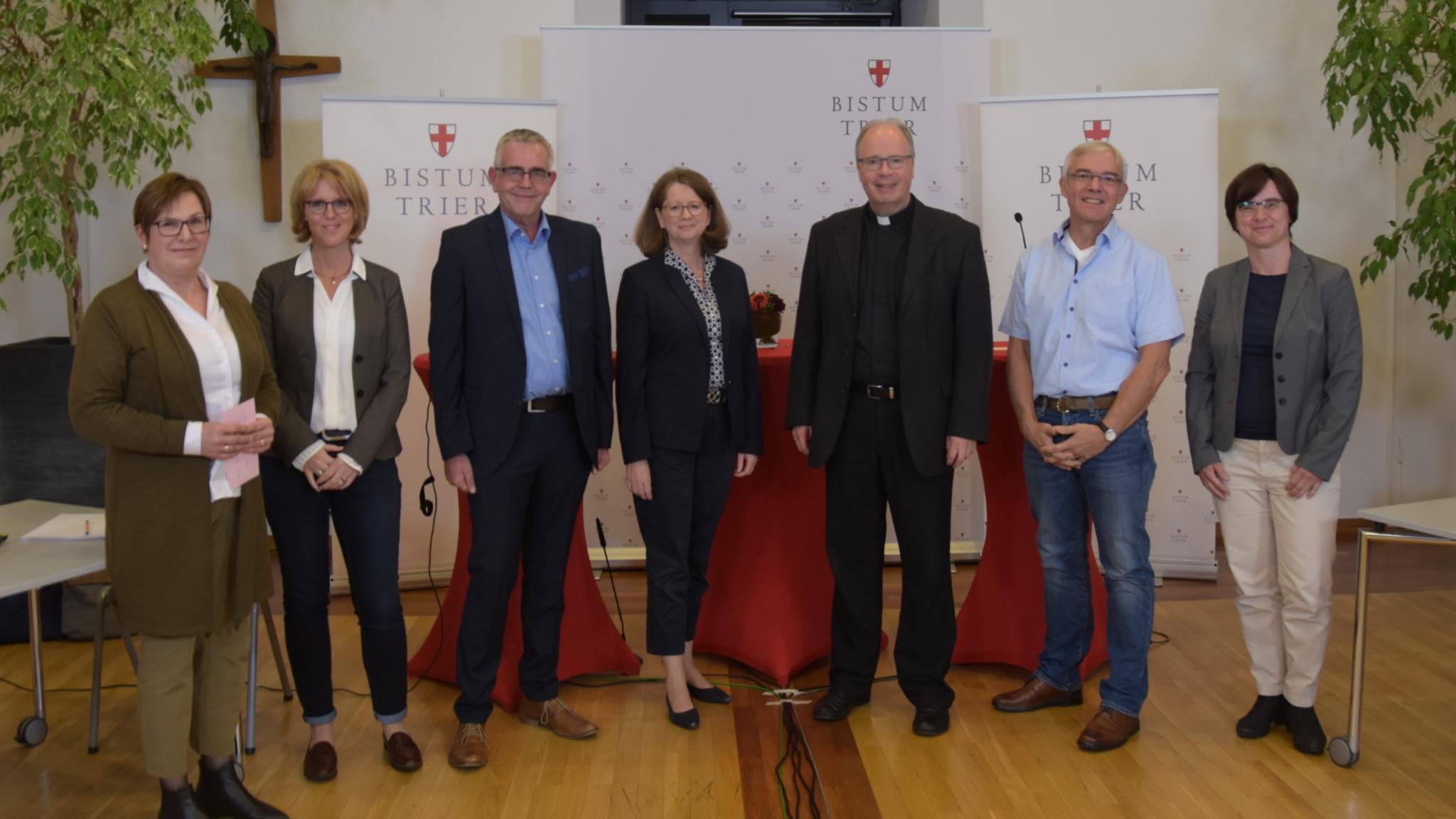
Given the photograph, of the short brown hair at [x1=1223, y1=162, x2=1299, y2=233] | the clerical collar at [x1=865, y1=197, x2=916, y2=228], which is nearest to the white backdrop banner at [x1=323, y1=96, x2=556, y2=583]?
the clerical collar at [x1=865, y1=197, x2=916, y2=228]

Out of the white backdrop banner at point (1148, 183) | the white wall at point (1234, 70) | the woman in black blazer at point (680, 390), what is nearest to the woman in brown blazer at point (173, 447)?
the woman in black blazer at point (680, 390)

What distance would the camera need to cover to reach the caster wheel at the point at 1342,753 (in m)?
3.28

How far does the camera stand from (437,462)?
5301mm

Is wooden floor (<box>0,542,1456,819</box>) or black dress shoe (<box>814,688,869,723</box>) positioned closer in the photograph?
wooden floor (<box>0,542,1456,819</box>)

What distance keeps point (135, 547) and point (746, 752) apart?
1.69 m

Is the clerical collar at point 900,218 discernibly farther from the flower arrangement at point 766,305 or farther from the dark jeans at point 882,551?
the flower arrangement at point 766,305

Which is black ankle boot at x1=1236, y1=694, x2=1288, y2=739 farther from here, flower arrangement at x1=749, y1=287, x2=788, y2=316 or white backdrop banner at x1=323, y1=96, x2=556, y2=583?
white backdrop banner at x1=323, y1=96, x2=556, y2=583

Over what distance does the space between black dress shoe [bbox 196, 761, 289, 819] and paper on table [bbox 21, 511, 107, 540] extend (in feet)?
2.29

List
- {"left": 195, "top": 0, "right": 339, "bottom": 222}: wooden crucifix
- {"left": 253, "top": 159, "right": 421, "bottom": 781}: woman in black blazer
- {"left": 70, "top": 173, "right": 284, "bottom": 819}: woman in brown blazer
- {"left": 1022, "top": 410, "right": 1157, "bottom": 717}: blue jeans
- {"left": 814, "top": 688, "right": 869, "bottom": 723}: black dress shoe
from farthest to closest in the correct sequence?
1. {"left": 195, "top": 0, "right": 339, "bottom": 222}: wooden crucifix
2. {"left": 814, "top": 688, "right": 869, "bottom": 723}: black dress shoe
3. {"left": 1022, "top": 410, "right": 1157, "bottom": 717}: blue jeans
4. {"left": 253, "top": 159, "right": 421, "bottom": 781}: woman in black blazer
5. {"left": 70, "top": 173, "right": 284, "bottom": 819}: woman in brown blazer

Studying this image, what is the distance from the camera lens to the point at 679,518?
139 inches

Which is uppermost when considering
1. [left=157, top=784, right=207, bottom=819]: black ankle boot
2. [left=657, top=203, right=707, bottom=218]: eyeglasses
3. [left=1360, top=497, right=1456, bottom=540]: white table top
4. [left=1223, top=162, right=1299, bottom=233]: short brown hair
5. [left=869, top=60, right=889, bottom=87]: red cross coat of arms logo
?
[left=869, top=60, right=889, bottom=87]: red cross coat of arms logo

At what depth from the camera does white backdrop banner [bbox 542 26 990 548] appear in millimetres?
5301

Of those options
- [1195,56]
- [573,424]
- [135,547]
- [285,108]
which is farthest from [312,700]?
[1195,56]

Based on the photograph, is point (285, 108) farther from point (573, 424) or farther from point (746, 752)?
point (746, 752)
